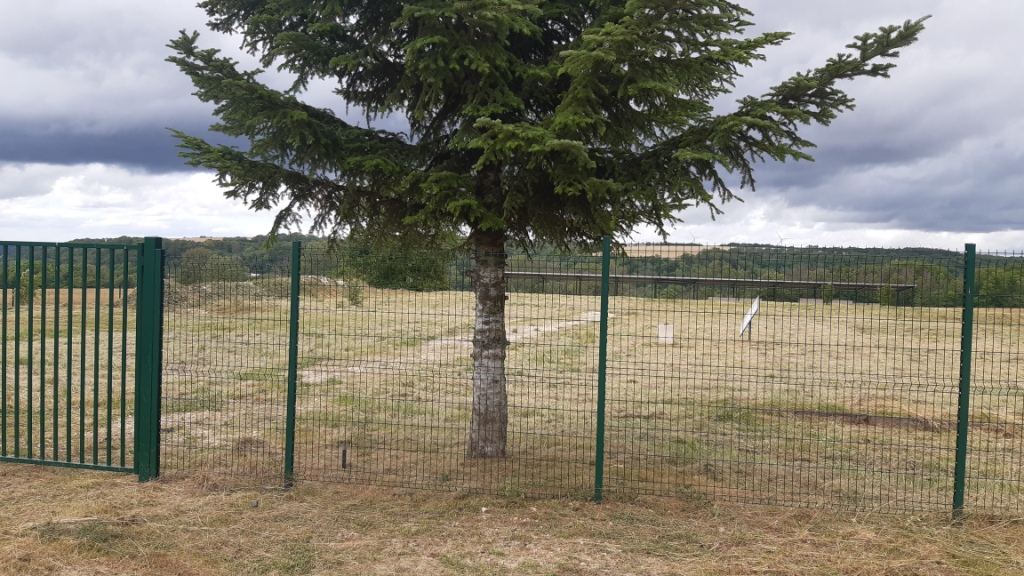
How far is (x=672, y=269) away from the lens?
272 inches

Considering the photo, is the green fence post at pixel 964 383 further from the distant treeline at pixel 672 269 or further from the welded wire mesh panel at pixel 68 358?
the welded wire mesh panel at pixel 68 358

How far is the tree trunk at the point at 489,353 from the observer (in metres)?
7.61

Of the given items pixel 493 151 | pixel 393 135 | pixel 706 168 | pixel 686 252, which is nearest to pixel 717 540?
pixel 686 252

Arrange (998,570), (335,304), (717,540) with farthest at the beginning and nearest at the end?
(335,304) → (717,540) → (998,570)

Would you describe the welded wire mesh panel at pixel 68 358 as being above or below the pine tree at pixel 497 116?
below

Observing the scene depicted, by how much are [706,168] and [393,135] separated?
358 cm

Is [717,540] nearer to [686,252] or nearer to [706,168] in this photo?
[686,252]

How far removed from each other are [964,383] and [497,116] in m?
5.24

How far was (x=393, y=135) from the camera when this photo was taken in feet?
26.7

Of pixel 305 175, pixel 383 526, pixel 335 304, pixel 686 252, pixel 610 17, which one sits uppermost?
pixel 610 17

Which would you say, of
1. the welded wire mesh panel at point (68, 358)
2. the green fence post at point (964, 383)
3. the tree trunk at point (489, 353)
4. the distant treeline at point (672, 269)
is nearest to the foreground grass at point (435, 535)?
the green fence post at point (964, 383)

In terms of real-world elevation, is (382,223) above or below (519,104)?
below

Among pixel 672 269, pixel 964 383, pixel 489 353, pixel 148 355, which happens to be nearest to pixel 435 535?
pixel 489 353

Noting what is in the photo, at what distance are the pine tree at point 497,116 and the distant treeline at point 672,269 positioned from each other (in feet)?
1.55
